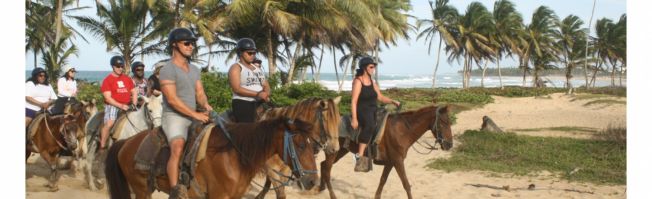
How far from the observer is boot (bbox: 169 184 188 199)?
14.0ft

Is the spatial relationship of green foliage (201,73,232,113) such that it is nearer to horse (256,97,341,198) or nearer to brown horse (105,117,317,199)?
horse (256,97,341,198)

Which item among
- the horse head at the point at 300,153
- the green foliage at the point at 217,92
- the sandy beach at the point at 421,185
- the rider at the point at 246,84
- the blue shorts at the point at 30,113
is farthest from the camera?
the green foliage at the point at 217,92

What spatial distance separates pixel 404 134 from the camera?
25.5 feet

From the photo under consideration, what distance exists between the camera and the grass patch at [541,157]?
9453 mm

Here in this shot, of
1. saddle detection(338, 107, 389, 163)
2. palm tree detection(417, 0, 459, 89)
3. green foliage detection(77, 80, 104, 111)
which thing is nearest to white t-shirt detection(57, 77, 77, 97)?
saddle detection(338, 107, 389, 163)

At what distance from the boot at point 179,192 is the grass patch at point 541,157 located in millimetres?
6970

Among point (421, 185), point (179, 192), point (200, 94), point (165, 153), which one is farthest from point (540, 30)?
point (179, 192)

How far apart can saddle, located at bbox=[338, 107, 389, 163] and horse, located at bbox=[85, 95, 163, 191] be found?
2.59 meters

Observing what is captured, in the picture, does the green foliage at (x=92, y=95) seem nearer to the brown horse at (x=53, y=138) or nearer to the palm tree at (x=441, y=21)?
the brown horse at (x=53, y=138)

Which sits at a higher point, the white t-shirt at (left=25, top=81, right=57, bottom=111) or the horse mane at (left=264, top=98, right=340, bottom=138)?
the white t-shirt at (left=25, top=81, right=57, bottom=111)

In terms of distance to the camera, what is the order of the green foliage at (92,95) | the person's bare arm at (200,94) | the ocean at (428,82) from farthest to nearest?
the ocean at (428,82), the green foliage at (92,95), the person's bare arm at (200,94)

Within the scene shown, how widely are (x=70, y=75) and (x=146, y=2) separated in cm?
1117

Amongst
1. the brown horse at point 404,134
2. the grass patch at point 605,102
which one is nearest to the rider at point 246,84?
the brown horse at point 404,134
